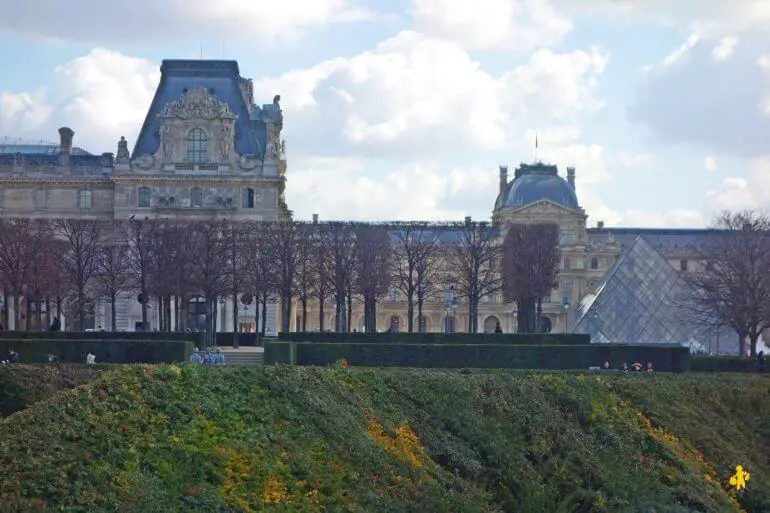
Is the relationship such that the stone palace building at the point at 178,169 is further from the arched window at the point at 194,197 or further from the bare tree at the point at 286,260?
the bare tree at the point at 286,260

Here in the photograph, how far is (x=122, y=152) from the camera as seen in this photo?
76.6 meters

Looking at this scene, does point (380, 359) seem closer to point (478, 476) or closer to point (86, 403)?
point (478, 476)

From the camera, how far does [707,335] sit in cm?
6009

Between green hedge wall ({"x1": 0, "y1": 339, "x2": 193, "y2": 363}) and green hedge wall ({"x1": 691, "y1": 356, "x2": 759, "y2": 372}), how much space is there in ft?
53.1

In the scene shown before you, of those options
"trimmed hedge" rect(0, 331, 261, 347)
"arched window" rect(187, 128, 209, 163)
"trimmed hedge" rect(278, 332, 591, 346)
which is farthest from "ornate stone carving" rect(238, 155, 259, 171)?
"trimmed hedge" rect(278, 332, 591, 346)

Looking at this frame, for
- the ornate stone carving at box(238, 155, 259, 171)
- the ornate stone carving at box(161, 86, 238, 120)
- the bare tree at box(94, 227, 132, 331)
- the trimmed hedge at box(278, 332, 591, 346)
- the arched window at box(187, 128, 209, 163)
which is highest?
the ornate stone carving at box(161, 86, 238, 120)

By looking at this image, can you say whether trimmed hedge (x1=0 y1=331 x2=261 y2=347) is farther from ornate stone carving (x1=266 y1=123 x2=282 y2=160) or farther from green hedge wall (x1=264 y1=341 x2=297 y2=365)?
ornate stone carving (x1=266 y1=123 x2=282 y2=160)

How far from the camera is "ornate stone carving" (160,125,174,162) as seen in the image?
7575 cm

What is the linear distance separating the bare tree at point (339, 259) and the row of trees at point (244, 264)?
6 cm

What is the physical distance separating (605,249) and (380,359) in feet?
214

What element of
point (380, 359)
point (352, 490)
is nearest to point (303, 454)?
point (352, 490)

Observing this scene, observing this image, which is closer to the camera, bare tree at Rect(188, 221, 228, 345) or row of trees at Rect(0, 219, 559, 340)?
row of trees at Rect(0, 219, 559, 340)

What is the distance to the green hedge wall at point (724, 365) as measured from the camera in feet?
139

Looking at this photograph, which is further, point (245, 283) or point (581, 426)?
point (245, 283)
